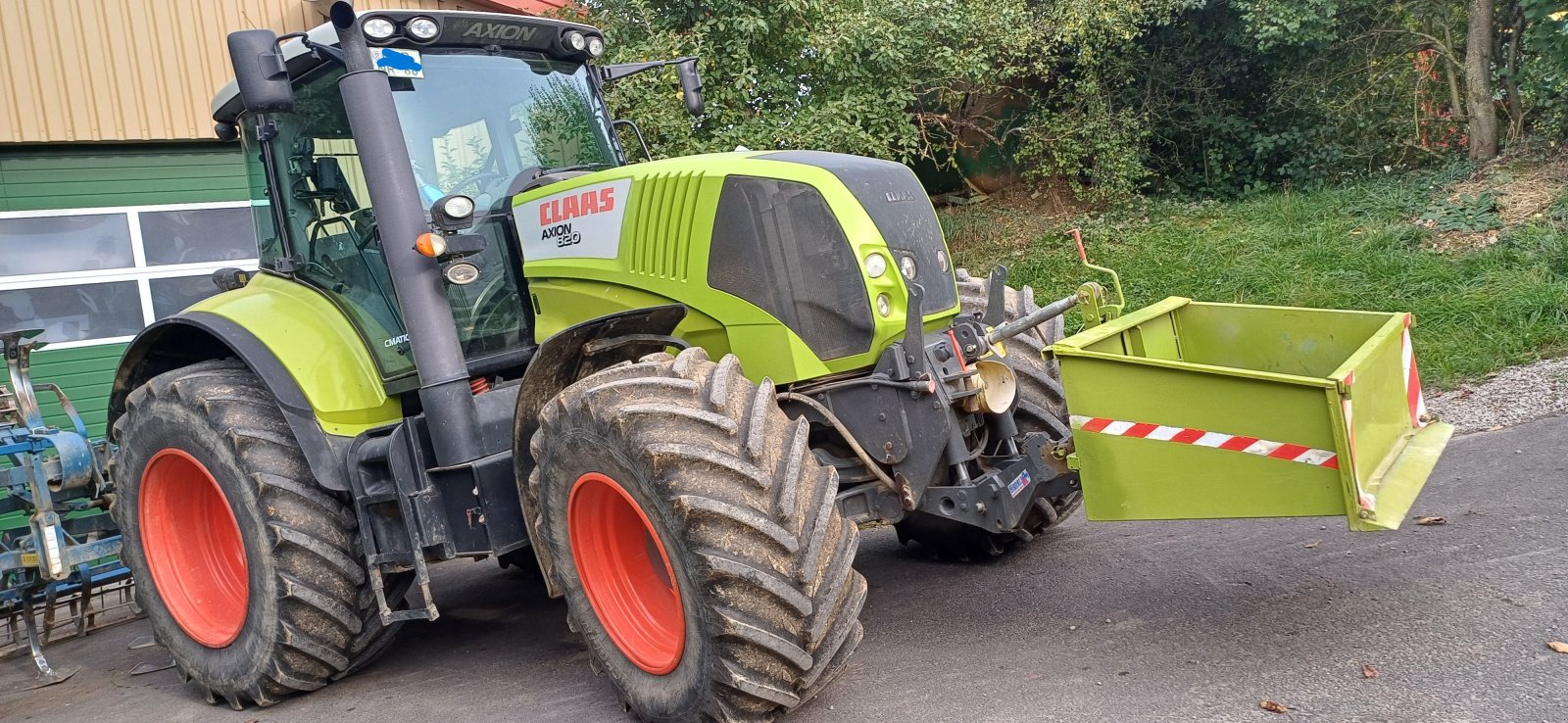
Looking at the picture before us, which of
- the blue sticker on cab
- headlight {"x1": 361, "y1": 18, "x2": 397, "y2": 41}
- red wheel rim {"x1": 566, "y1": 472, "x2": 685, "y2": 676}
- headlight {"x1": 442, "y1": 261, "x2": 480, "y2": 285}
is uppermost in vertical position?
headlight {"x1": 361, "y1": 18, "x2": 397, "y2": 41}

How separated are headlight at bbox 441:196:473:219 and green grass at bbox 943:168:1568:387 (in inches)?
234

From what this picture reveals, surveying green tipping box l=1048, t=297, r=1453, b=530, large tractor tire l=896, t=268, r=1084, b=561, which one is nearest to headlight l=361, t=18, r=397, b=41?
large tractor tire l=896, t=268, r=1084, b=561

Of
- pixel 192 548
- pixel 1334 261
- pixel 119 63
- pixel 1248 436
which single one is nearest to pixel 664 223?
pixel 1248 436

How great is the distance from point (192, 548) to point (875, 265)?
10.7 ft

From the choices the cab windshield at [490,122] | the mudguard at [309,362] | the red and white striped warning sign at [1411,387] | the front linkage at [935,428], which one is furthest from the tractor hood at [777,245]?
the red and white striped warning sign at [1411,387]

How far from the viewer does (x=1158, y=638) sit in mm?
3828

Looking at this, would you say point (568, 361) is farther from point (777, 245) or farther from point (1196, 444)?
point (1196, 444)

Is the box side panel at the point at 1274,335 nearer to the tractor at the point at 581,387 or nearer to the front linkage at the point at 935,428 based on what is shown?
the tractor at the point at 581,387

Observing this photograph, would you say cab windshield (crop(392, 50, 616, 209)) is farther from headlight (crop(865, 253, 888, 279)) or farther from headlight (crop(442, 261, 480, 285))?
headlight (crop(865, 253, 888, 279))

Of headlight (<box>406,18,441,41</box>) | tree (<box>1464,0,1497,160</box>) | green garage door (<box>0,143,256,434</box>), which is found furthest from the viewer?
tree (<box>1464,0,1497,160</box>)

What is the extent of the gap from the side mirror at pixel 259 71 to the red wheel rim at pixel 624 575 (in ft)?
5.49

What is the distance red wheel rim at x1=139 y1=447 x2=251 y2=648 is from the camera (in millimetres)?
4758

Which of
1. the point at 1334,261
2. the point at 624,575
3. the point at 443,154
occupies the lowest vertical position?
the point at 624,575

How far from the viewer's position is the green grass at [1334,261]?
290 inches
